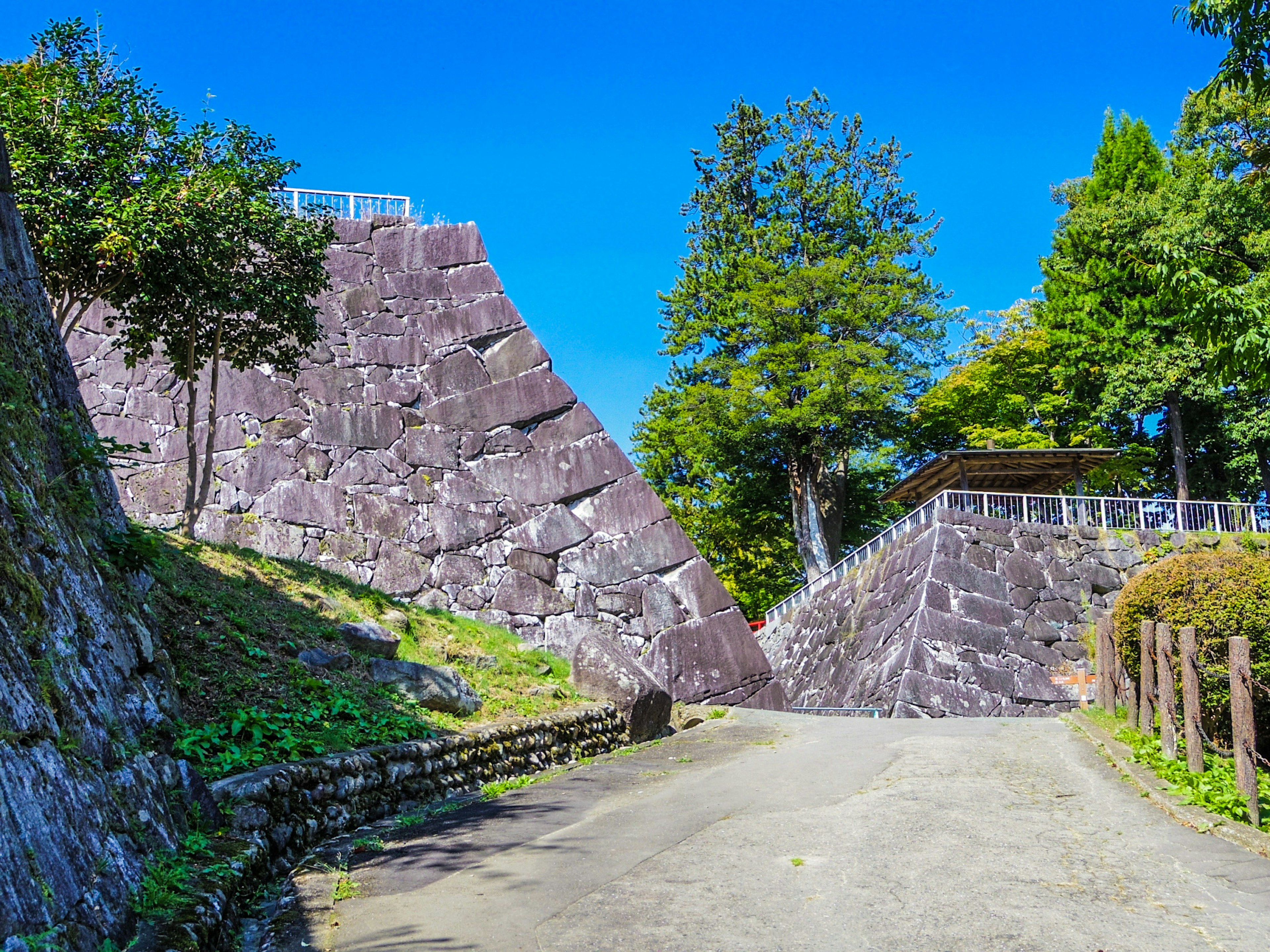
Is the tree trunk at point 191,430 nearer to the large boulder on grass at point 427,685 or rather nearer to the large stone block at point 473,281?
the large boulder on grass at point 427,685

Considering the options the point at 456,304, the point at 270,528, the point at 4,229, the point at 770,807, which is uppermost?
the point at 456,304

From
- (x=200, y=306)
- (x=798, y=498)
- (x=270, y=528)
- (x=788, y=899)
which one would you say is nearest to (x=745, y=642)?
(x=270, y=528)

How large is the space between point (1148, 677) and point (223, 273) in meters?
11.0

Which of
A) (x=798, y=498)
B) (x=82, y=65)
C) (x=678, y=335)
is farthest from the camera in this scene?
(x=678, y=335)

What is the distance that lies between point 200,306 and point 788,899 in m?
10.2

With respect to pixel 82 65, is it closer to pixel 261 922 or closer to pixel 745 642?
pixel 261 922

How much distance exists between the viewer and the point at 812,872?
5016mm

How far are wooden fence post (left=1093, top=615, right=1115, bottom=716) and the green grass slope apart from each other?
20.7 ft

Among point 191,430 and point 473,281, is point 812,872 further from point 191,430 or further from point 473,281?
point 473,281

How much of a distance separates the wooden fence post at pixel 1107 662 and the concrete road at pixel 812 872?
3.50 m

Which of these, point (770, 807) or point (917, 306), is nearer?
point (770, 807)

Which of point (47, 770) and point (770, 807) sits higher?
point (47, 770)

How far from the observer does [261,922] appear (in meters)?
4.41

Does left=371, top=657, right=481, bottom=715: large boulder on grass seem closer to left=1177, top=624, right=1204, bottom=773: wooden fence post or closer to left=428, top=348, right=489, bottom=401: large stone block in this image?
left=1177, top=624, right=1204, bottom=773: wooden fence post
